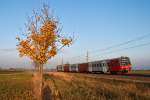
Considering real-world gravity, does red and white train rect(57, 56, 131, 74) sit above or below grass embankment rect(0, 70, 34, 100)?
above

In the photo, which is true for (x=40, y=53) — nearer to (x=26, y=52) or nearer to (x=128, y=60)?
(x=26, y=52)

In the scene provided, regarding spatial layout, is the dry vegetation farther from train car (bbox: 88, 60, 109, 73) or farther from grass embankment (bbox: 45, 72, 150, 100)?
train car (bbox: 88, 60, 109, 73)

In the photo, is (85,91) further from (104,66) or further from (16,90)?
(104,66)

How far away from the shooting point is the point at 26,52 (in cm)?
1459

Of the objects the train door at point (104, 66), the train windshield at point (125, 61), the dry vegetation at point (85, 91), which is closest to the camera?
the dry vegetation at point (85, 91)

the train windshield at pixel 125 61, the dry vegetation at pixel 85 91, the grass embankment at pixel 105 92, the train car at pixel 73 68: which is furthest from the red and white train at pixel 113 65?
the grass embankment at pixel 105 92

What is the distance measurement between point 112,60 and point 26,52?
33.9 m

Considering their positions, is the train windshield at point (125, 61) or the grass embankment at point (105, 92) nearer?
the grass embankment at point (105, 92)

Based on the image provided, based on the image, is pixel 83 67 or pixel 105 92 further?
pixel 83 67

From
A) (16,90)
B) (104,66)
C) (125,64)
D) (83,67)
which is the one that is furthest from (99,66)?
(16,90)

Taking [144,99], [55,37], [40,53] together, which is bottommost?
[144,99]

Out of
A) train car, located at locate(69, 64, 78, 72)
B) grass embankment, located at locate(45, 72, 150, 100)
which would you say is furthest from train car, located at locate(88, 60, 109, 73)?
grass embankment, located at locate(45, 72, 150, 100)

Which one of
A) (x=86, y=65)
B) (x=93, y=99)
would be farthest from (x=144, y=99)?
(x=86, y=65)

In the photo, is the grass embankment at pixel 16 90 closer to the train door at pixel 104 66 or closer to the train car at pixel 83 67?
the train door at pixel 104 66
